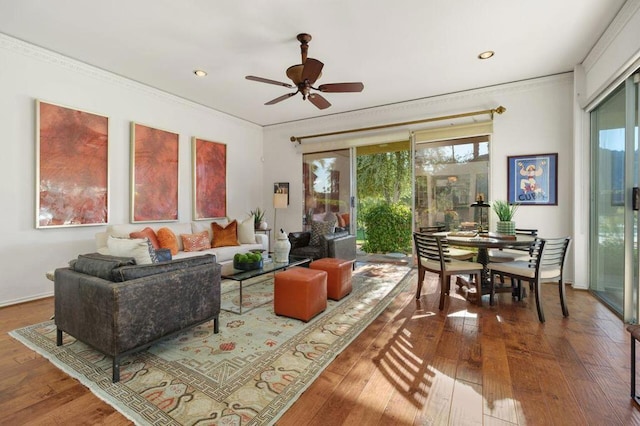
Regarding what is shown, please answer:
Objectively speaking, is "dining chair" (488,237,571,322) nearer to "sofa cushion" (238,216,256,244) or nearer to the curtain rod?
the curtain rod

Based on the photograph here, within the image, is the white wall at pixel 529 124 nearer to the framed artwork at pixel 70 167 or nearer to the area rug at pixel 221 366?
the area rug at pixel 221 366

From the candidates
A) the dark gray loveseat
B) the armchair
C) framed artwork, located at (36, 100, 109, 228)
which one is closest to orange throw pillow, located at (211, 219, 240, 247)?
the armchair

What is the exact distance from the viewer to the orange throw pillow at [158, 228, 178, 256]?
4.21m

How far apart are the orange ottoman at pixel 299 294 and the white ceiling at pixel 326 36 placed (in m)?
2.57

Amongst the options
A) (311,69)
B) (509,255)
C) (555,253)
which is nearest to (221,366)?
(311,69)

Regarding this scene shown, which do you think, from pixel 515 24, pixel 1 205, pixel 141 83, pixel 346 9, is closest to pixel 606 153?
pixel 515 24

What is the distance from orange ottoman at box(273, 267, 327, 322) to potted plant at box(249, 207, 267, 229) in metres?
3.00

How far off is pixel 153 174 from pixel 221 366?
3712 mm

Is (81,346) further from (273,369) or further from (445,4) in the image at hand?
(445,4)

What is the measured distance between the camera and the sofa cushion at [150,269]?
1977 millimetres

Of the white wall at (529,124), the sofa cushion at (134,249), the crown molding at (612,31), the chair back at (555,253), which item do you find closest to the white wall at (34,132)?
the sofa cushion at (134,249)

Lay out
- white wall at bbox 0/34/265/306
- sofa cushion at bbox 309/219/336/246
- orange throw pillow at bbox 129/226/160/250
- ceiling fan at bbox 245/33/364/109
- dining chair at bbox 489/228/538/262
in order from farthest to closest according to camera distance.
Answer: sofa cushion at bbox 309/219/336/246 < orange throw pillow at bbox 129/226/160/250 < dining chair at bbox 489/228/538/262 < white wall at bbox 0/34/265/306 < ceiling fan at bbox 245/33/364/109

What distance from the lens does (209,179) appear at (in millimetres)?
5680

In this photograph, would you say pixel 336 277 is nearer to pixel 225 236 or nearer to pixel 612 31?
pixel 225 236
